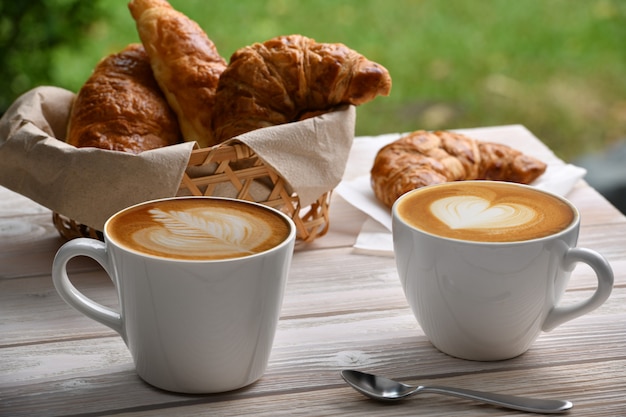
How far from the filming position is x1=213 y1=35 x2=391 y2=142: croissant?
121cm

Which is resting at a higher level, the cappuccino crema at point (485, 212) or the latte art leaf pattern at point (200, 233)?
the latte art leaf pattern at point (200, 233)

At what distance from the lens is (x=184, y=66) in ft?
4.31

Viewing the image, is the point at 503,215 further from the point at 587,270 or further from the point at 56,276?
the point at 56,276

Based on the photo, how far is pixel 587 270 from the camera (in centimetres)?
112

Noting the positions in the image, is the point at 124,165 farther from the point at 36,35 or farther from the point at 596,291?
the point at 36,35

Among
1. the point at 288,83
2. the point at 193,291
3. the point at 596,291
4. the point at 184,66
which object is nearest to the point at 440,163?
the point at 288,83

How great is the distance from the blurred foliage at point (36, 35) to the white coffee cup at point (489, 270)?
1.92 m

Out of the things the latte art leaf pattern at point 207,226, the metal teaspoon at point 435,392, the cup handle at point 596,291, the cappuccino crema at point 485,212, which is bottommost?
the metal teaspoon at point 435,392

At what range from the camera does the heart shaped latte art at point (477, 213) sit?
0.88 meters

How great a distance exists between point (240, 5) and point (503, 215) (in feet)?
9.77

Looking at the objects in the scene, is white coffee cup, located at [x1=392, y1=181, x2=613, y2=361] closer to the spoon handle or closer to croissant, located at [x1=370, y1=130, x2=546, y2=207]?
the spoon handle

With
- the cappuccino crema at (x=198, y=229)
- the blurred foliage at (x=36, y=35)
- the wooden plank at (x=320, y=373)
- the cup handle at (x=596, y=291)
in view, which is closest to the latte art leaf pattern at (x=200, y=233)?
the cappuccino crema at (x=198, y=229)

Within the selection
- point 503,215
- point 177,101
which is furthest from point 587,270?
point 177,101

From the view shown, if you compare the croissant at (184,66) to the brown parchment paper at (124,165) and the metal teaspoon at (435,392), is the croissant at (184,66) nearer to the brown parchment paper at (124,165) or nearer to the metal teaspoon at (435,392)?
the brown parchment paper at (124,165)
